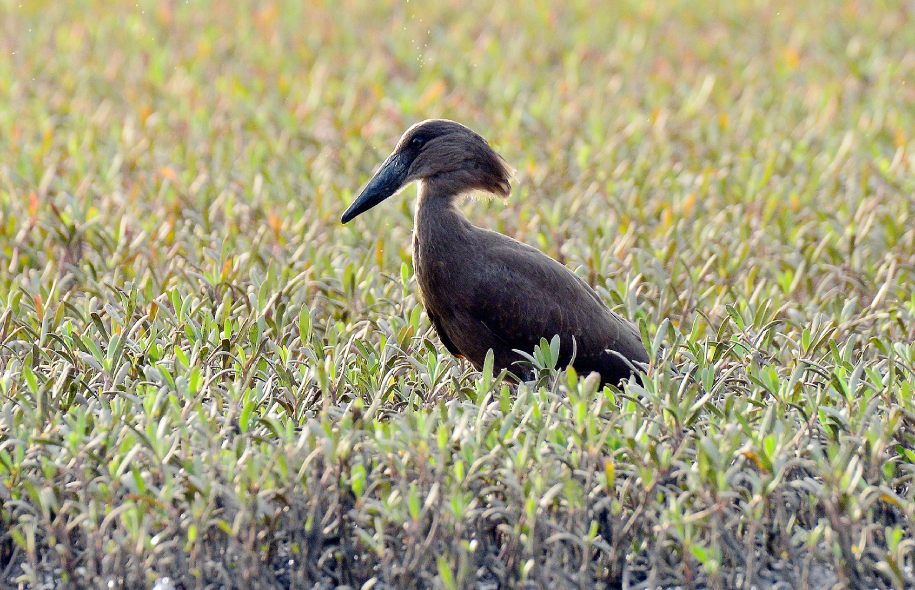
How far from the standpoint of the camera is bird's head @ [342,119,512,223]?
17.4 ft

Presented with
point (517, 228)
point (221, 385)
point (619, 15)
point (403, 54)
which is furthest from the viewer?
point (619, 15)

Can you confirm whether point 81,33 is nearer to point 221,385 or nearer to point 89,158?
point 89,158

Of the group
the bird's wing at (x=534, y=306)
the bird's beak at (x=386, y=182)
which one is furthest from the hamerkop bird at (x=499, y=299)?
the bird's beak at (x=386, y=182)

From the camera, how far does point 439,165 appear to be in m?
5.32

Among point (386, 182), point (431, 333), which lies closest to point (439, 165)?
point (386, 182)

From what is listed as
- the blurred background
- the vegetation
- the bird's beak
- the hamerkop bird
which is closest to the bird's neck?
the hamerkop bird

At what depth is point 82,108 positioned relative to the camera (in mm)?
9508

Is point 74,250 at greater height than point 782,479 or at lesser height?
lesser

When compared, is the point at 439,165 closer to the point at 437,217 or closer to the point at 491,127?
the point at 437,217

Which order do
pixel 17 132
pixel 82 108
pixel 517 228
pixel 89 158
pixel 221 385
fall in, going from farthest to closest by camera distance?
pixel 82 108 → pixel 17 132 → pixel 89 158 → pixel 517 228 → pixel 221 385

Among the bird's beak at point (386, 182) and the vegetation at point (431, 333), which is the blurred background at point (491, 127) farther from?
the bird's beak at point (386, 182)

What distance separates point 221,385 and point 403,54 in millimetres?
7077

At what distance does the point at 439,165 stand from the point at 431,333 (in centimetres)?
66

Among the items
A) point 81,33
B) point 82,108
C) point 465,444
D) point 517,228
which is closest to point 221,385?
point 465,444
